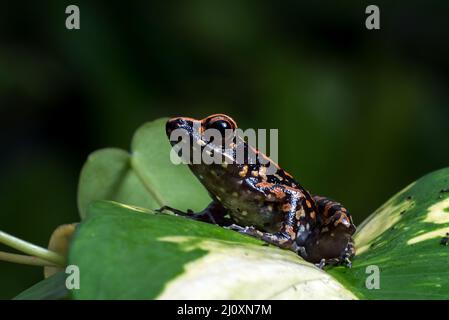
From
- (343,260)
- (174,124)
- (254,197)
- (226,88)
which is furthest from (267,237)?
(226,88)

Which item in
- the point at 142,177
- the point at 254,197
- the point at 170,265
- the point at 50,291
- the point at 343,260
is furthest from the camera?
the point at 142,177

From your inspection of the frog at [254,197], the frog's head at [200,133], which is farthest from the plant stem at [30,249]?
the frog's head at [200,133]

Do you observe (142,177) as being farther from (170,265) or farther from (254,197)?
(170,265)

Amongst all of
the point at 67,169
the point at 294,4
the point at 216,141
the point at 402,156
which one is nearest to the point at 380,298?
the point at 216,141
